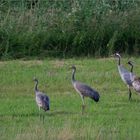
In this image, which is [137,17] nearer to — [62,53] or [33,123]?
[62,53]

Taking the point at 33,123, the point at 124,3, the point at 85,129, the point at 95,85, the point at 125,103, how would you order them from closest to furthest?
the point at 85,129, the point at 33,123, the point at 125,103, the point at 95,85, the point at 124,3

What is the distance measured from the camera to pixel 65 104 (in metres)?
17.2

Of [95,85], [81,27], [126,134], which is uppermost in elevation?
[81,27]

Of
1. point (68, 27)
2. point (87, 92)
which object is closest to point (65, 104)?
point (87, 92)

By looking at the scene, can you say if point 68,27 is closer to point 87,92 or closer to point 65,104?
point 65,104

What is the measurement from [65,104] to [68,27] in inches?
285

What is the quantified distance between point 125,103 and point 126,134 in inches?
138

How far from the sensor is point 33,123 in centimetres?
1506

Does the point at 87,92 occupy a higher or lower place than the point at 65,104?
higher

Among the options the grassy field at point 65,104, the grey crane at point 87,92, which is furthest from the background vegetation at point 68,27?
the grey crane at point 87,92

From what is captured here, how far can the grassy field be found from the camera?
45.1ft

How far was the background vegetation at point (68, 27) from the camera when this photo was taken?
77.5ft

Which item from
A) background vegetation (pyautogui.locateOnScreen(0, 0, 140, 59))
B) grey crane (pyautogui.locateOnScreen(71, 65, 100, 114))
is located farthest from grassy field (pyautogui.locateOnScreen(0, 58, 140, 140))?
background vegetation (pyautogui.locateOnScreen(0, 0, 140, 59))

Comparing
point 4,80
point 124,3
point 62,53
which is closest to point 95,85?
point 4,80
